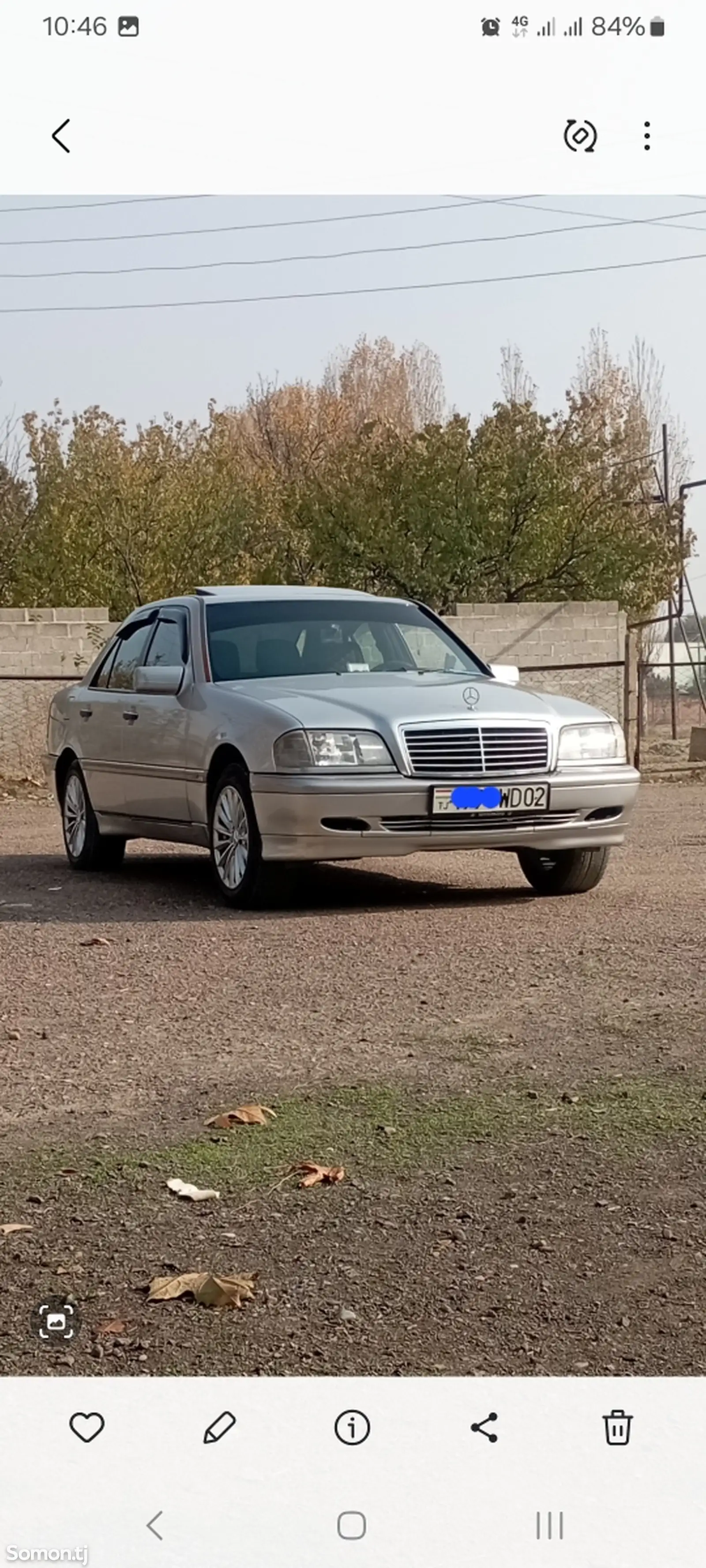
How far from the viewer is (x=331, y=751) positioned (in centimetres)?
929

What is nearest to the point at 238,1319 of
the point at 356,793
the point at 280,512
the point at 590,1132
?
the point at 590,1132

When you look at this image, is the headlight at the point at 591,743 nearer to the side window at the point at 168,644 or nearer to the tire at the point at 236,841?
the tire at the point at 236,841

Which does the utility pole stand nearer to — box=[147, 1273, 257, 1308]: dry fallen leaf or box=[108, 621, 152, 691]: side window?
box=[108, 621, 152, 691]: side window

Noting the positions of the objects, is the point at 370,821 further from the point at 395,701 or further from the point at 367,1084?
the point at 367,1084

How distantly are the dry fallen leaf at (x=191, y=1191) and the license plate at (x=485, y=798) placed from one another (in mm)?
4827

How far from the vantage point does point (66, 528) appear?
44.7m

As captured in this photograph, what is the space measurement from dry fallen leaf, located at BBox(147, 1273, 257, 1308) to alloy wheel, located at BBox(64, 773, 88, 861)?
7.96 metres

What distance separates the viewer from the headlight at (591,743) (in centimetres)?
974

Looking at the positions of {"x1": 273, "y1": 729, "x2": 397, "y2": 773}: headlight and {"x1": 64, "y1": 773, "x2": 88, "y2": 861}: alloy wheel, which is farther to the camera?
{"x1": 64, "y1": 773, "x2": 88, "y2": 861}: alloy wheel

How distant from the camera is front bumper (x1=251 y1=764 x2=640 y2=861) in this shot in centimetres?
920

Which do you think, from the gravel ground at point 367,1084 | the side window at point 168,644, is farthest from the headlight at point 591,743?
the side window at point 168,644

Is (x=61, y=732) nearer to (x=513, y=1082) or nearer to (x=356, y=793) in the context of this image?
(x=356, y=793)
